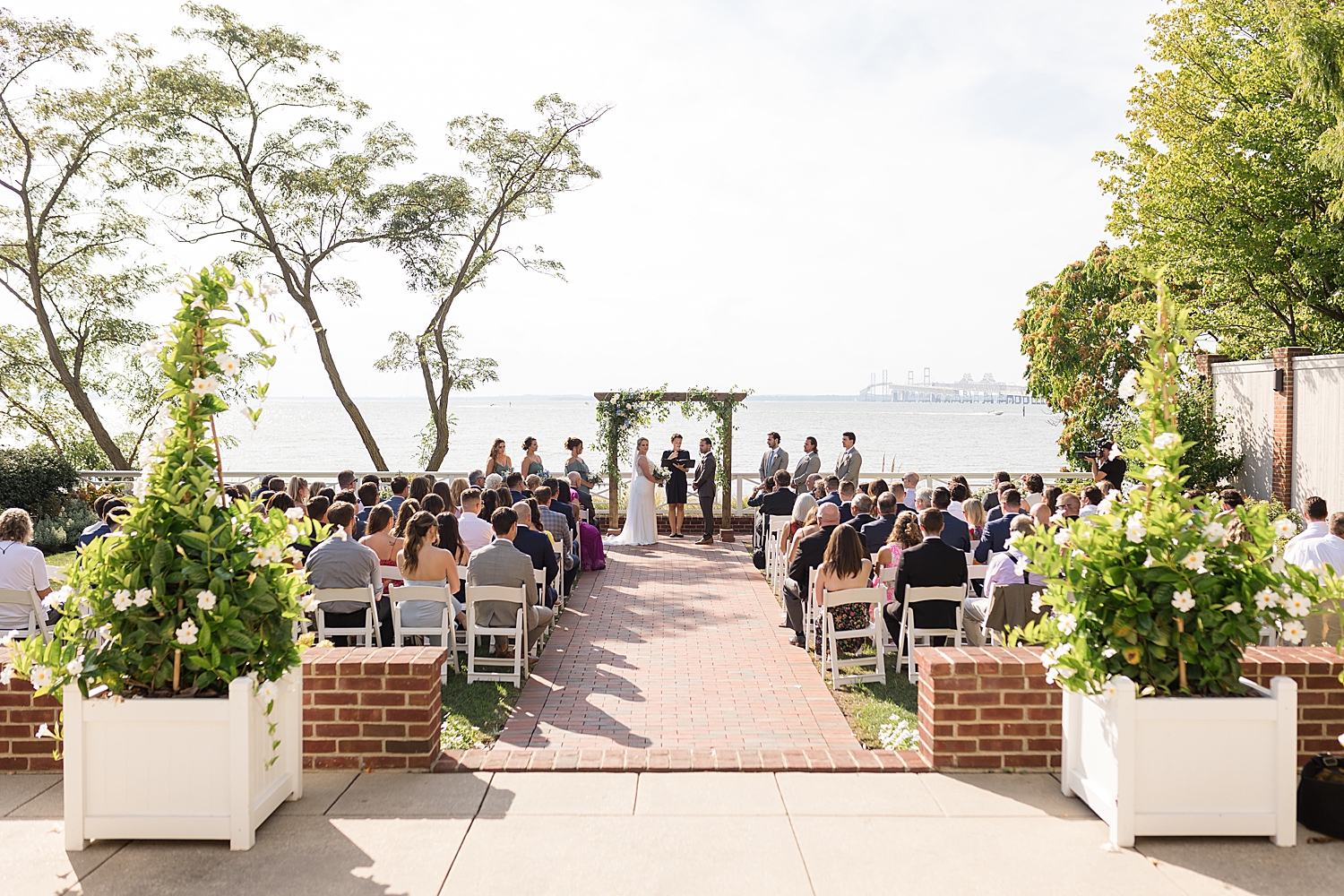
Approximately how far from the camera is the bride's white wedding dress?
16.3 meters

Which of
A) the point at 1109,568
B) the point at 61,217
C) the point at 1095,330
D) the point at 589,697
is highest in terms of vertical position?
the point at 61,217

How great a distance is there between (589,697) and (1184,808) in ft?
13.4

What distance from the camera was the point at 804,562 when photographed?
875 centimetres

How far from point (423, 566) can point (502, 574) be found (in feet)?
2.04

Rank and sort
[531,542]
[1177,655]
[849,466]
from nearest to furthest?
[1177,655]
[531,542]
[849,466]

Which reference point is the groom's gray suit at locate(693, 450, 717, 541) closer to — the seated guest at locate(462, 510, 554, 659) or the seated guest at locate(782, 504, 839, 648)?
the seated guest at locate(782, 504, 839, 648)

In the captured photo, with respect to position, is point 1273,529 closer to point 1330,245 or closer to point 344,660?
point 344,660

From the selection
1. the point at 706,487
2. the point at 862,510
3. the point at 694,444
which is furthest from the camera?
the point at 694,444

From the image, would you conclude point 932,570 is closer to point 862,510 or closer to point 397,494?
point 862,510

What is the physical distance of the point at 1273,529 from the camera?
4.38m

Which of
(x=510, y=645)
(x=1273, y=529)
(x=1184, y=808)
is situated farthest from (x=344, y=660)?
(x=1273, y=529)

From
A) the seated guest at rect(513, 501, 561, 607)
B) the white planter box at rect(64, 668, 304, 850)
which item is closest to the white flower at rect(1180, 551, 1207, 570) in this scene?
the white planter box at rect(64, 668, 304, 850)

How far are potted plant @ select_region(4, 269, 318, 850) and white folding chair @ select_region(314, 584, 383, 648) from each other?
3052 millimetres

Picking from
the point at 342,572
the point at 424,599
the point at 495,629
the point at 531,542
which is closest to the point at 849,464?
the point at 531,542
